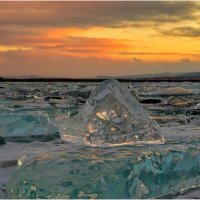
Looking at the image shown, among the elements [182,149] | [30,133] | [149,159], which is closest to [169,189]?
[149,159]

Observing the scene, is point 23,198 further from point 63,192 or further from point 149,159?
point 149,159

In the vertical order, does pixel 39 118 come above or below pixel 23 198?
above

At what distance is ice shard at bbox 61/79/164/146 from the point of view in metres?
4.03

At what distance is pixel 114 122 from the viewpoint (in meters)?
4.10

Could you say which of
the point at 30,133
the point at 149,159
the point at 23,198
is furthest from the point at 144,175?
the point at 30,133

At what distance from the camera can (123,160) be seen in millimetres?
2908

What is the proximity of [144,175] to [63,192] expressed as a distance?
57cm

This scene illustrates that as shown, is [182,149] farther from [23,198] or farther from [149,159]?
[23,198]

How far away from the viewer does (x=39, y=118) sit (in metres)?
5.89

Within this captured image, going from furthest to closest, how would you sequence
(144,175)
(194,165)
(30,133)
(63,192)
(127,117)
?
(30,133) < (127,117) < (194,165) < (144,175) < (63,192)

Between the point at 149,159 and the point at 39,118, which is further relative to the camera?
the point at 39,118

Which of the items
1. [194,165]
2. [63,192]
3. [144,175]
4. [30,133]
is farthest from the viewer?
[30,133]

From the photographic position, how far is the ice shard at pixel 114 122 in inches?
159

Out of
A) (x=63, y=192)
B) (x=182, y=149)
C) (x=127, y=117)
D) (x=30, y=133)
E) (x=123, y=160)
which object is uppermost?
(x=30, y=133)
